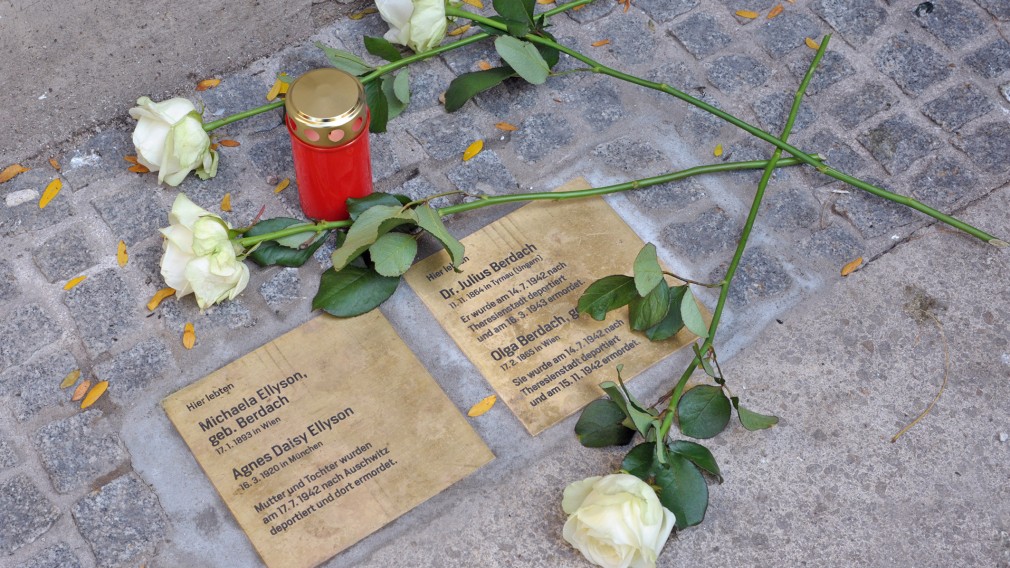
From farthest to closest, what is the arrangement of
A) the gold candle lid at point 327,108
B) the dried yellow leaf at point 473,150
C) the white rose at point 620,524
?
the dried yellow leaf at point 473,150
the gold candle lid at point 327,108
the white rose at point 620,524

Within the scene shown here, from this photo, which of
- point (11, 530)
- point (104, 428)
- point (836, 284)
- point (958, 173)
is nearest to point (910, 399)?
point (836, 284)

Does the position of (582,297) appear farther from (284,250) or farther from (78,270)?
(78,270)

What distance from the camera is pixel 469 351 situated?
6.99 ft

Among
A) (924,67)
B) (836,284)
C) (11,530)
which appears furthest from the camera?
(924,67)

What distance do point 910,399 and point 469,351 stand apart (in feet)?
3.36

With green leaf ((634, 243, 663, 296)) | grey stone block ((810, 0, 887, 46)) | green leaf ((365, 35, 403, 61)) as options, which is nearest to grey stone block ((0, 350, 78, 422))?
green leaf ((365, 35, 403, 61))

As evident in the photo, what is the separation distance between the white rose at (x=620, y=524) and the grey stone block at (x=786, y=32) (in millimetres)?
1497

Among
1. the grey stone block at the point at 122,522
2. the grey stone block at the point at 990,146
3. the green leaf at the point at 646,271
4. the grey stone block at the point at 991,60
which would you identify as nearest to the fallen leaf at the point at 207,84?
the grey stone block at the point at 122,522

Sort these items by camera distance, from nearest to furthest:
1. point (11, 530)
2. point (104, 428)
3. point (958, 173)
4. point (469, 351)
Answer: point (11, 530)
point (104, 428)
point (469, 351)
point (958, 173)

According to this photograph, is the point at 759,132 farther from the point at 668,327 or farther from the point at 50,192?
the point at 50,192

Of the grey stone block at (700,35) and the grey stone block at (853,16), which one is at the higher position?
the grey stone block at (853,16)

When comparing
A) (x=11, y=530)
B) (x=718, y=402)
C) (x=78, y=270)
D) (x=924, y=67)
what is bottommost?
(x=11, y=530)

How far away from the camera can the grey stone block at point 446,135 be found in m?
2.44

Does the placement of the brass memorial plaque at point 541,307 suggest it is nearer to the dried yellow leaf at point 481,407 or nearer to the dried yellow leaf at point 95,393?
the dried yellow leaf at point 481,407
